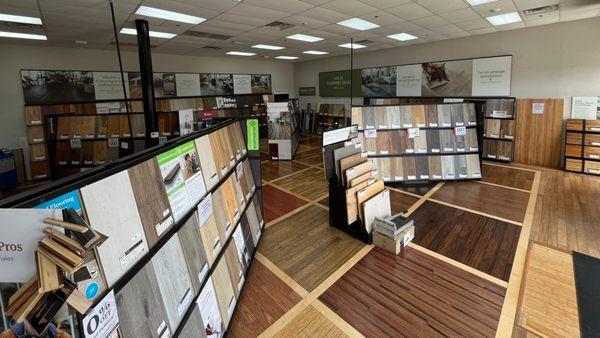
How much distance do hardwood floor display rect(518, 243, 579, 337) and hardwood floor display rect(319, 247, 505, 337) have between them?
0.65 ft

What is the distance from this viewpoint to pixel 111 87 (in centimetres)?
776

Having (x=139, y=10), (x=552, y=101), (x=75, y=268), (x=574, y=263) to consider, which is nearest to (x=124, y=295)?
(x=75, y=268)

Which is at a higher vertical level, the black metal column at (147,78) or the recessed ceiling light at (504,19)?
the recessed ceiling light at (504,19)

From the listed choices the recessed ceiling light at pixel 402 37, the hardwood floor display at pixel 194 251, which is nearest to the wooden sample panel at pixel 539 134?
the recessed ceiling light at pixel 402 37

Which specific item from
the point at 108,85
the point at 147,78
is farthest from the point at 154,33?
the point at 108,85

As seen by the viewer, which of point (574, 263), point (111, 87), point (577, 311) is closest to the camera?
point (577, 311)

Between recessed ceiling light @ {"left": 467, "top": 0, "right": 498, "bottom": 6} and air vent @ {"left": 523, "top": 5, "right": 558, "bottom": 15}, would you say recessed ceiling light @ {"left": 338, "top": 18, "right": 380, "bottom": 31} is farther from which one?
air vent @ {"left": 523, "top": 5, "right": 558, "bottom": 15}

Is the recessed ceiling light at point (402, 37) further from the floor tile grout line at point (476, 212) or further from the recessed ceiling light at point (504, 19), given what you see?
the floor tile grout line at point (476, 212)

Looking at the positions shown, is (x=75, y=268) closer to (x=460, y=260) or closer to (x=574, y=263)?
(x=460, y=260)

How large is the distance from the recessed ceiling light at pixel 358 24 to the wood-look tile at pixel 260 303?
4.64 metres

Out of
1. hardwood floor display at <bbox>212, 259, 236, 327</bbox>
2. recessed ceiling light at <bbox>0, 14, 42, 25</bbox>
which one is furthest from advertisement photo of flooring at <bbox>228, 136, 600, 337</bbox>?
recessed ceiling light at <bbox>0, 14, 42, 25</bbox>

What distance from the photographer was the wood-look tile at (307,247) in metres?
2.81

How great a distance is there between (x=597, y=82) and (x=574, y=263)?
501cm

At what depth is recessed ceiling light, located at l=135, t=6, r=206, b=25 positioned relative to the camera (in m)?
4.30
